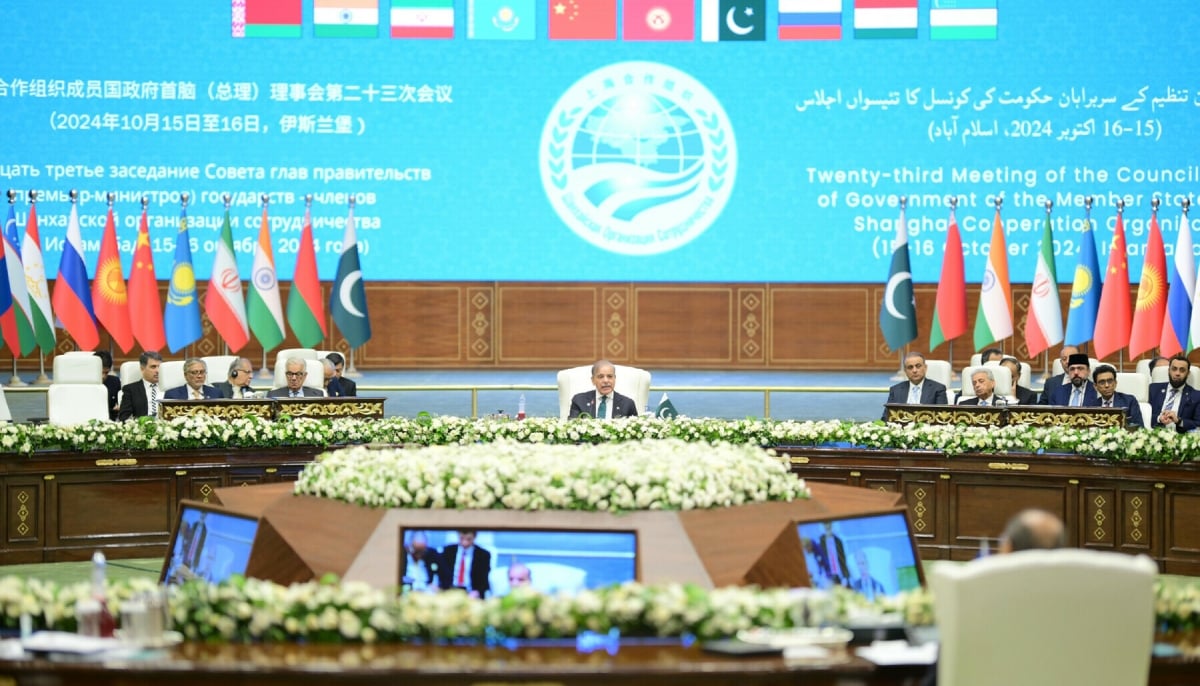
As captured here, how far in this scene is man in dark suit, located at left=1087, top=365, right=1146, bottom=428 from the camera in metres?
9.84

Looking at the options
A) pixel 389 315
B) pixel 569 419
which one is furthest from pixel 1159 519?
pixel 389 315

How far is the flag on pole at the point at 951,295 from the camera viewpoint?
48.1 feet

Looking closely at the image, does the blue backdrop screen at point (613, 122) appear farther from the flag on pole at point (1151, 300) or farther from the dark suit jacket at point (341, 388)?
the dark suit jacket at point (341, 388)

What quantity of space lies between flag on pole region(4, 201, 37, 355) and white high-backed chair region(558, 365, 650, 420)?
6.96 m

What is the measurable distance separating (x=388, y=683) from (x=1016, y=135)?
46.3ft

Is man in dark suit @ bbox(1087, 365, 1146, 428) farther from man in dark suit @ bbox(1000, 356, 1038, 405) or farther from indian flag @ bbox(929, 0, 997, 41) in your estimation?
indian flag @ bbox(929, 0, 997, 41)

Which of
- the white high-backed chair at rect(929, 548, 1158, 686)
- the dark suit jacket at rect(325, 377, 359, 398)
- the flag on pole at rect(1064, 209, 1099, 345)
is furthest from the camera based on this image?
the flag on pole at rect(1064, 209, 1099, 345)

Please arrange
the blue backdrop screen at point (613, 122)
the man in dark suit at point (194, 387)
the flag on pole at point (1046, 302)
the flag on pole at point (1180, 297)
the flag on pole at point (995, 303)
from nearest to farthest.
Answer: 1. the man in dark suit at point (194, 387)
2. the flag on pole at point (1180, 297)
3. the flag on pole at point (1046, 302)
4. the flag on pole at point (995, 303)
5. the blue backdrop screen at point (613, 122)

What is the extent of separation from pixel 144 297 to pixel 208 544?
962 centimetres

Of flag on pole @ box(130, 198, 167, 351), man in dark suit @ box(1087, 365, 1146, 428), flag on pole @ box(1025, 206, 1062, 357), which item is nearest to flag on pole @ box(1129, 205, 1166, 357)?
flag on pole @ box(1025, 206, 1062, 357)

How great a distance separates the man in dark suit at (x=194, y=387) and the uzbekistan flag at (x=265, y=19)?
23.0 feet

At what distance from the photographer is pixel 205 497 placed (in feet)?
28.3

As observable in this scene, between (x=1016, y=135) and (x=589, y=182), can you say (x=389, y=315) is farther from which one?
(x=1016, y=135)

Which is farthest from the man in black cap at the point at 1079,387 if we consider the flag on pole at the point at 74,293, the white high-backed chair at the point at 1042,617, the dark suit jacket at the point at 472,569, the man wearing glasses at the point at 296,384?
the flag on pole at the point at 74,293
